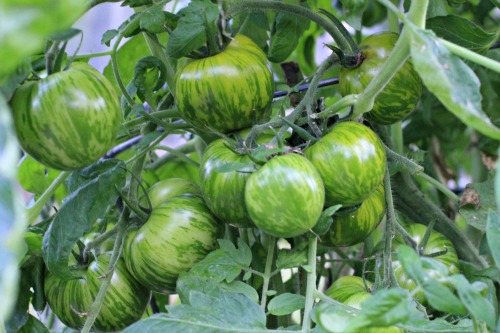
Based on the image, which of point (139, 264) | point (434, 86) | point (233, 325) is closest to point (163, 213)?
point (139, 264)

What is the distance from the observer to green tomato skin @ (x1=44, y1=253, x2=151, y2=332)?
0.60m

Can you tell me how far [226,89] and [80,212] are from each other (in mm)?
161

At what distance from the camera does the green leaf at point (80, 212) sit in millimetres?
542

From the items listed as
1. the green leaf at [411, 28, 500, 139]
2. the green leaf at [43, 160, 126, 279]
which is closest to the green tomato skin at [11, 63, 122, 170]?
the green leaf at [43, 160, 126, 279]

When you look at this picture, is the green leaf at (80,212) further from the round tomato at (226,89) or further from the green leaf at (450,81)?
the green leaf at (450,81)

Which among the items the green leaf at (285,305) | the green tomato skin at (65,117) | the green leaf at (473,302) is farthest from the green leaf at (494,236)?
the green tomato skin at (65,117)

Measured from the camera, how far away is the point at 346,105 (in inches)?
20.6

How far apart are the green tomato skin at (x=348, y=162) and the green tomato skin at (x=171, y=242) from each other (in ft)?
0.40

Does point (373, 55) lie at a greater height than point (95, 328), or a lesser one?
greater

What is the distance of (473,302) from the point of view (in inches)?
14.1

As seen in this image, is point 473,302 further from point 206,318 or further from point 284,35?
point 284,35

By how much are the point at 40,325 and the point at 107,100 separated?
294mm

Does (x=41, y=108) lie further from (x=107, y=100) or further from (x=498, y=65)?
(x=498, y=65)

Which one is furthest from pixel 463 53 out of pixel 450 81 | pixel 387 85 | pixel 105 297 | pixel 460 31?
pixel 105 297
